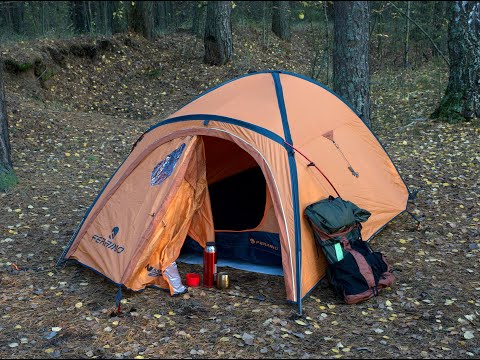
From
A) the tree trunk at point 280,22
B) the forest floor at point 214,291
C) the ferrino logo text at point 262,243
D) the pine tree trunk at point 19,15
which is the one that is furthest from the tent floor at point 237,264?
the pine tree trunk at point 19,15

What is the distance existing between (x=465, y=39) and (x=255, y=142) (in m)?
5.54

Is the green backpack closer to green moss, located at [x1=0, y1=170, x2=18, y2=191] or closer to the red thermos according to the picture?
the red thermos

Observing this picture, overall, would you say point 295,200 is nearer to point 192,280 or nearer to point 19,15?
point 192,280

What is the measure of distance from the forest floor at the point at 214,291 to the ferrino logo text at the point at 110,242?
34cm

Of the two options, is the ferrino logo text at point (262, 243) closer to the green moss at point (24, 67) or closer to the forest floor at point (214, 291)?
the forest floor at point (214, 291)

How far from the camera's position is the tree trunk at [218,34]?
13.6 metres

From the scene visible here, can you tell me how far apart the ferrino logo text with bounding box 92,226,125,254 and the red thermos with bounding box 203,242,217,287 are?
0.76 metres

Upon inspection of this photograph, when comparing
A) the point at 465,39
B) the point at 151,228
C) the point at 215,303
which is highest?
the point at 465,39

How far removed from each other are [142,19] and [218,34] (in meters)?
2.52

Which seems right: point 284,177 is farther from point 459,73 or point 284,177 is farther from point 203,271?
point 459,73

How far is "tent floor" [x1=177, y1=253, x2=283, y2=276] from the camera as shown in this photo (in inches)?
214

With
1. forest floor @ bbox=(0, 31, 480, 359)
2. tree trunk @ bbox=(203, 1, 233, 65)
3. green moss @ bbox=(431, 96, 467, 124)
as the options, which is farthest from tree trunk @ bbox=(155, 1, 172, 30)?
green moss @ bbox=(431, 96, 467, 124)

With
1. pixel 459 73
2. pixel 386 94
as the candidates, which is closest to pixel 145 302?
pixel 459 73

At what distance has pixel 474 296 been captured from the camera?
4816mm
